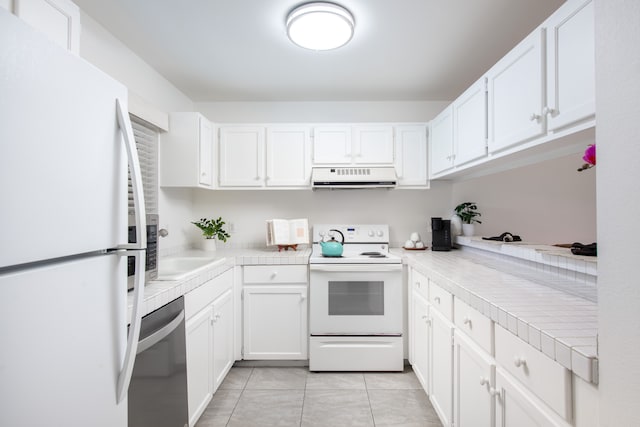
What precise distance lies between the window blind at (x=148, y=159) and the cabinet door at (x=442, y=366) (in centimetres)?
223

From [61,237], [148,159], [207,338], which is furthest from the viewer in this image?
[148,159]

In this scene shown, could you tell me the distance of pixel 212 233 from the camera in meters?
3.01

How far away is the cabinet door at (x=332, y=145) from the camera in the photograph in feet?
9.70

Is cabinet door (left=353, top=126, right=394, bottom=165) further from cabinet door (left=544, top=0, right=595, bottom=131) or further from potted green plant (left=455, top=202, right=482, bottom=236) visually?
cabinet door (left=544, top=0, right=595, bottom=131)

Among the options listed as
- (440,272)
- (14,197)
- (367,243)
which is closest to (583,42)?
(440,272)

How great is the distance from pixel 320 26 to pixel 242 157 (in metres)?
1.47

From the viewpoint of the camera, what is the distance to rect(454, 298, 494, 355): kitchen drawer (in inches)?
50.3

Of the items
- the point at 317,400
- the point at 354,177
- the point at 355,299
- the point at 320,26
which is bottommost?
the point at 317,400

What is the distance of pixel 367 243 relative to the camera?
10.4 ft

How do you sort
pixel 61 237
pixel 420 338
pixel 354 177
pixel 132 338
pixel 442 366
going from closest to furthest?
pixel 61 237, pixel 132 338, pixel 442 366, pixel 420 338, pixel 354 177

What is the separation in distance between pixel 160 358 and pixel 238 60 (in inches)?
80.4

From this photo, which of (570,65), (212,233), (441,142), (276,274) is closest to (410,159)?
(441,142)

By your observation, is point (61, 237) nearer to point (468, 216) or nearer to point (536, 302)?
point (536, 302)

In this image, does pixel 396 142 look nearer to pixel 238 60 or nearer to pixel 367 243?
pixel 367 243
